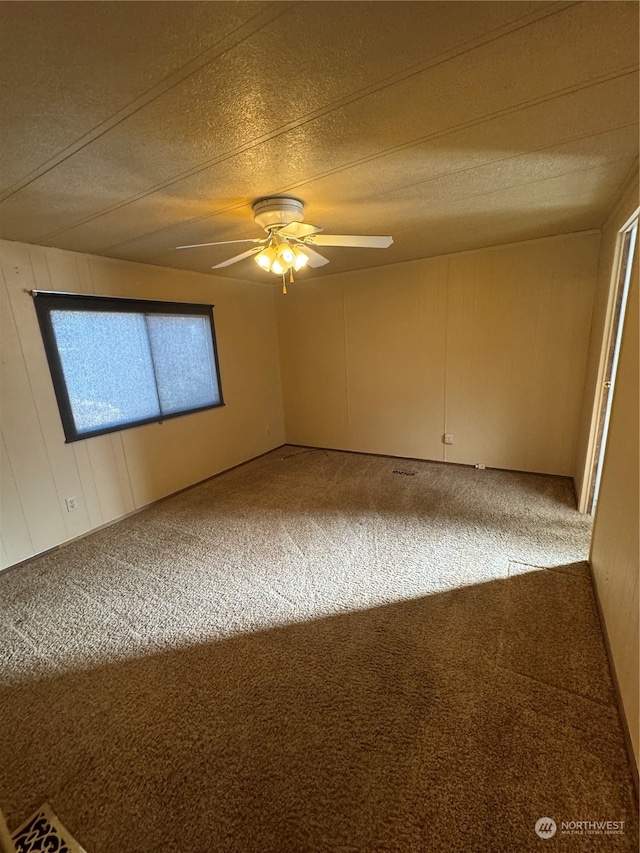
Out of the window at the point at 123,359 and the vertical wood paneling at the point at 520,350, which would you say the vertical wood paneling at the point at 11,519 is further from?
the vertical wood paneling at the point at 520,350

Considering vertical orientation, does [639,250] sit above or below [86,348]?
above

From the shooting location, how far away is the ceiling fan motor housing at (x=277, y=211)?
77.0 inches

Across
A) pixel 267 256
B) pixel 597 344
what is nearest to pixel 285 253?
pixel 267 256

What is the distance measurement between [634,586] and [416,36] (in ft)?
6.38

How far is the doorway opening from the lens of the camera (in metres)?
2.23

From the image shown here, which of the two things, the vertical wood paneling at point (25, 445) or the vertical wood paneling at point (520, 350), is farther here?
the vertical wood paneling at point (520, 350)

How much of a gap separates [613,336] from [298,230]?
7.50 feet

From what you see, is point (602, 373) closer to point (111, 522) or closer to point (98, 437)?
point (98, 437)

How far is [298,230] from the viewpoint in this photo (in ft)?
7.17

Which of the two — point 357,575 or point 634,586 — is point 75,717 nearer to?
point 357,575

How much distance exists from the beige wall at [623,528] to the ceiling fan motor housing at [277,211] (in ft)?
5.74

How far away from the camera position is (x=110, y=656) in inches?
68.5

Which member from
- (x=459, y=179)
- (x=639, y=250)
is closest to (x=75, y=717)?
(x=459, y=179)

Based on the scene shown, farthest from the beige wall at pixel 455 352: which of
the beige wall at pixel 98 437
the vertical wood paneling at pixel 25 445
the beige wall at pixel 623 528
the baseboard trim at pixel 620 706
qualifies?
the vertical wood paneling at pixel 25 445
